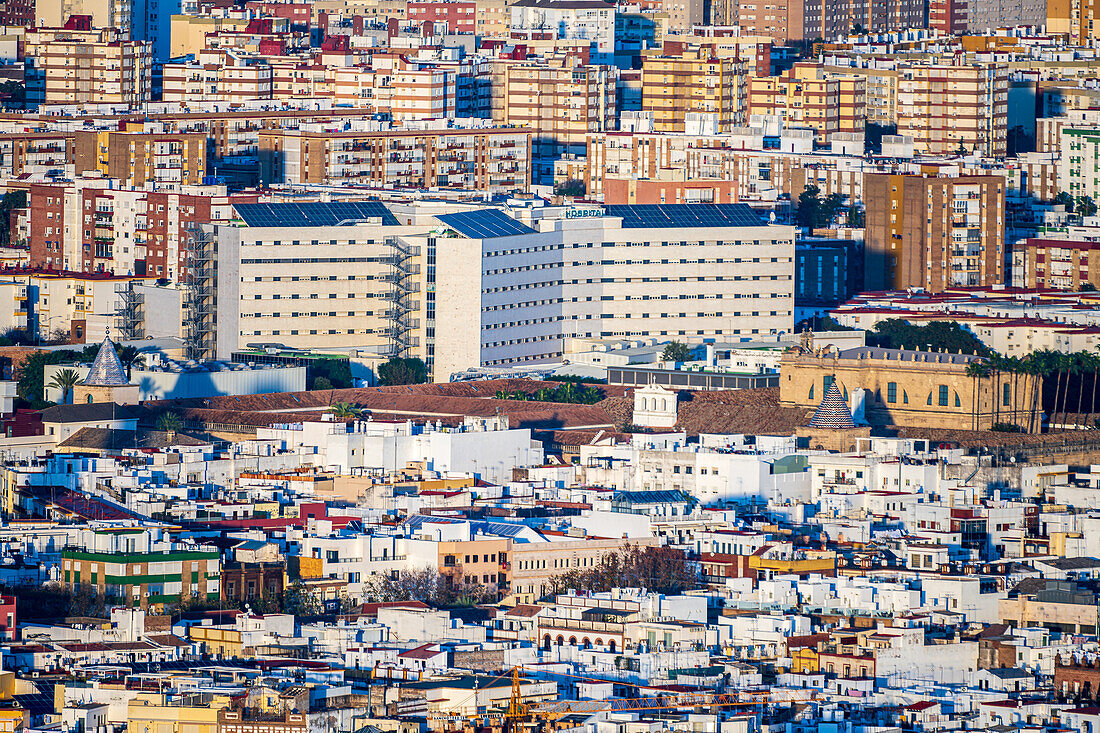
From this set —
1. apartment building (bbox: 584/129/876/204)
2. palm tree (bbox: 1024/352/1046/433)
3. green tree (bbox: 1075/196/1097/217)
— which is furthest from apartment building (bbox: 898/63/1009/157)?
palm tree (bbox: 1024/352/1046/433)

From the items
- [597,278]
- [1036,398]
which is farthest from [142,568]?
[597,278]

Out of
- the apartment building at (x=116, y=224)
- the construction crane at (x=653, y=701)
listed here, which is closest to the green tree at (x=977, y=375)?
the apartment building at (x=116, y=224)

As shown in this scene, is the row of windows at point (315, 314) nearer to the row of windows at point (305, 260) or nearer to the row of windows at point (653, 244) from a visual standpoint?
the row of windows at point (305, 260)

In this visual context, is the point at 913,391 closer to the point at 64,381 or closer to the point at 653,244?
the point at 64,381

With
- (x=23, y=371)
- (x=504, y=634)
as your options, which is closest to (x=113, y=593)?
(x=504, y=634)

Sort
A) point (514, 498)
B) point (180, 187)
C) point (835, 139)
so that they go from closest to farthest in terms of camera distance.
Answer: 1. point (514, 498)
2. point (180, 187)
3. point (835, 139)

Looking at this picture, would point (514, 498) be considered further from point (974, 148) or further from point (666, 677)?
point (974, 148)
